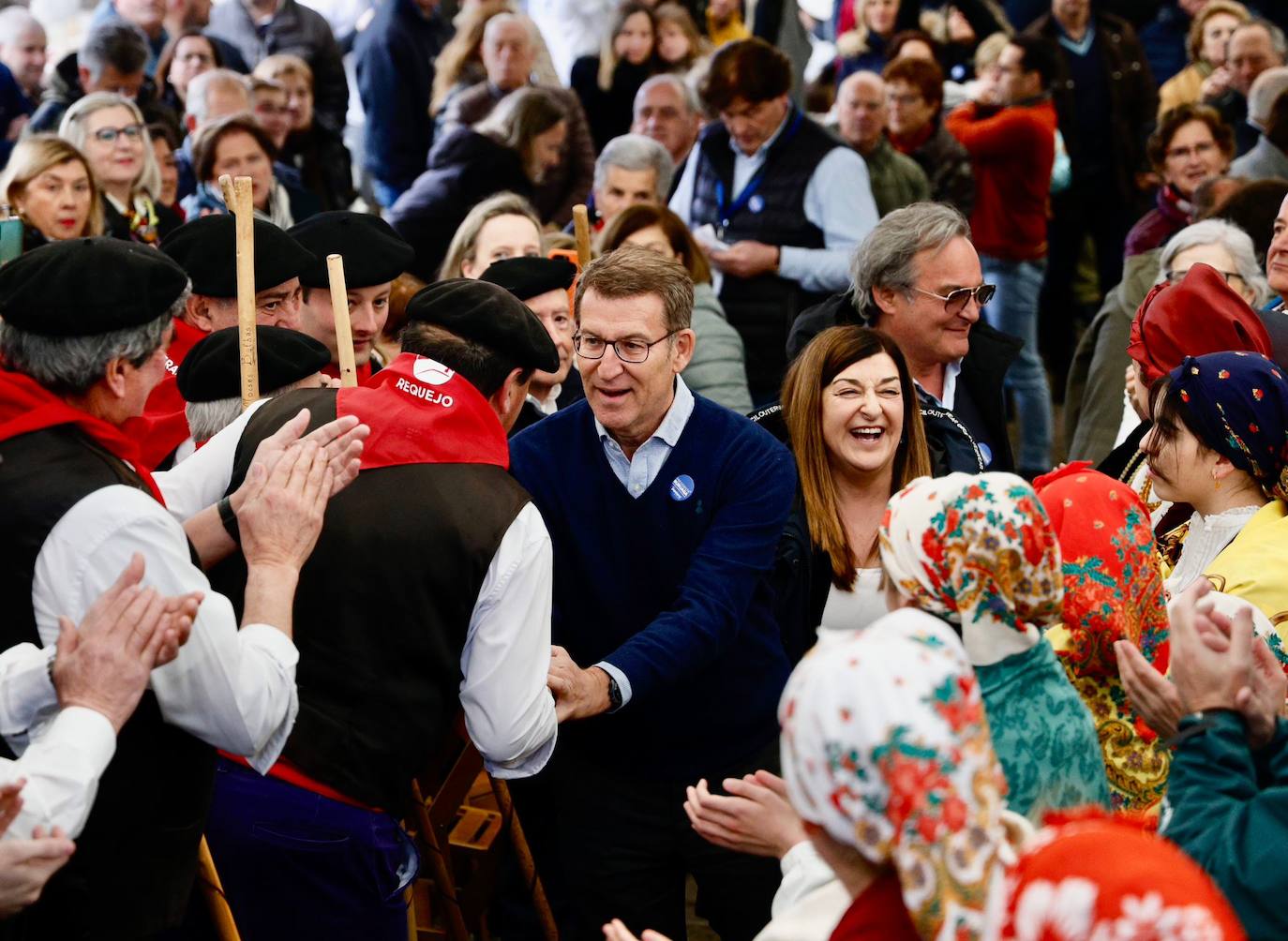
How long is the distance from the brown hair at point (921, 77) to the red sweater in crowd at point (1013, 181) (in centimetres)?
35

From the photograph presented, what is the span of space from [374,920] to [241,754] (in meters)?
0.68

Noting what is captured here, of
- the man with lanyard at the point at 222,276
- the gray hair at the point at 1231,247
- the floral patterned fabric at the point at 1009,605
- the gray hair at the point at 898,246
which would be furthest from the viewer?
the gray hair at the point at 1231,247

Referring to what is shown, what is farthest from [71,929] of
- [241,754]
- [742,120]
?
[742,120]

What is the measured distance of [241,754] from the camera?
2883mm

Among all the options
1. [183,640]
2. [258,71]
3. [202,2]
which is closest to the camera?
[183,640]

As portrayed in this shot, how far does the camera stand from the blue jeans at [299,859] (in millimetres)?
3236

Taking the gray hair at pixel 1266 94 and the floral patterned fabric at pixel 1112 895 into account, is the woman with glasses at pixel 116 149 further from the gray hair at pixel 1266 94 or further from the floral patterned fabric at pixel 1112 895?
the floral patterned fabric at pixel 1112 895

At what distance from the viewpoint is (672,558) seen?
3738 mm

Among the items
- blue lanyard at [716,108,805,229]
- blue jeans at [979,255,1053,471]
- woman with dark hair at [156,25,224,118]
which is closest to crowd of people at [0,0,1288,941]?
blue lanyard at [716,108,805,229]

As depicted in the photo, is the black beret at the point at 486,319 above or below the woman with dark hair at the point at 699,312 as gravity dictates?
above

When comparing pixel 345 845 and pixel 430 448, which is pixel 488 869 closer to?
pixel 345 845

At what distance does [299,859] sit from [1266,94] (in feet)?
22.2

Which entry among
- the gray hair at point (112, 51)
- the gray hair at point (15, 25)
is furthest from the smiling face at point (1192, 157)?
the gray hair at point (15, 25)

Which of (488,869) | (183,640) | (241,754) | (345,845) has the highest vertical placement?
(183,640)
